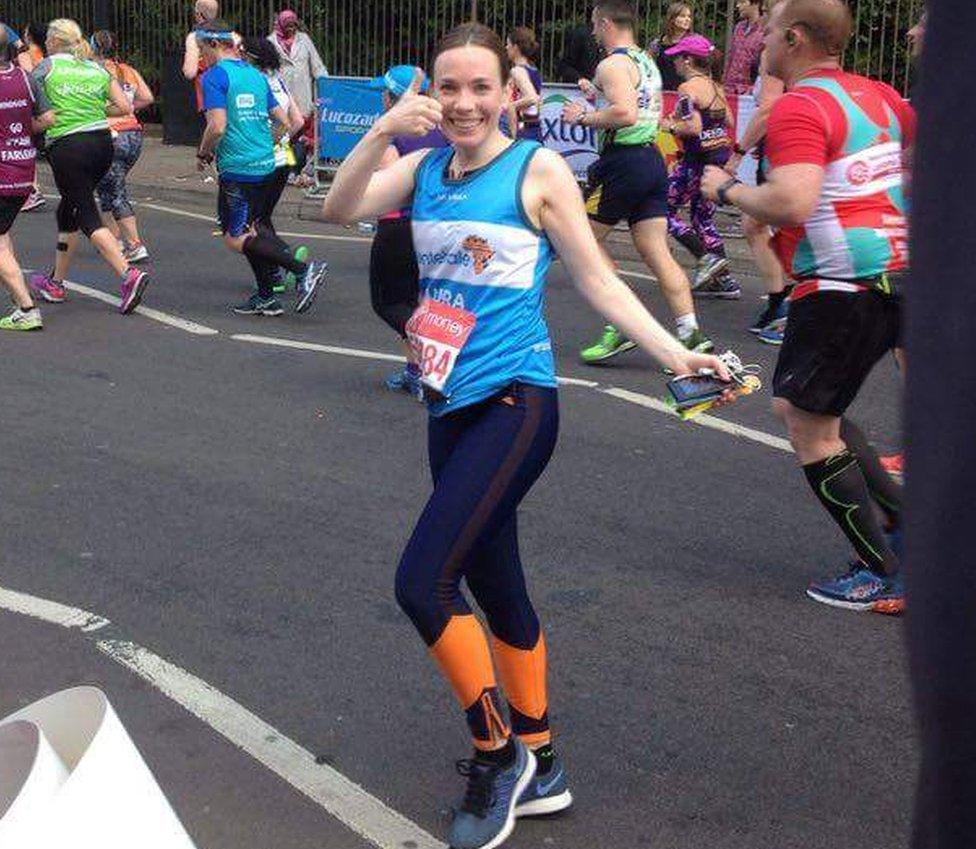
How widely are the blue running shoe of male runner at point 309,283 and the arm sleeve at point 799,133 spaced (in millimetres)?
5612

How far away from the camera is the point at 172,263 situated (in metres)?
12.1

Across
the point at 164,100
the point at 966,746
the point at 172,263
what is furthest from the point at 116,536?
the point at 164,100

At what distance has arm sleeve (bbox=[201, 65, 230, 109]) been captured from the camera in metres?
9.84

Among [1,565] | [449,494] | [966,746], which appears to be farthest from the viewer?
[1,565]

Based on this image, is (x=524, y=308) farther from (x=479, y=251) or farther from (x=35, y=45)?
(x=35, y=45)

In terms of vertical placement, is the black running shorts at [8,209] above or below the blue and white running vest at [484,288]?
below

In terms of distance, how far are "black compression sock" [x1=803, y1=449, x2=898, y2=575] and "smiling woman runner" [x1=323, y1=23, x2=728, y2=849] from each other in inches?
59.9

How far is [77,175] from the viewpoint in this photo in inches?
403

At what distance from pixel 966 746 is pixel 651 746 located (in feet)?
10.5

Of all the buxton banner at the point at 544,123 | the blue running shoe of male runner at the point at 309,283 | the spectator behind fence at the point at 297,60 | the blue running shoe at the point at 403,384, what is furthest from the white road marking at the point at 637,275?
the spectator behind fence at the point at 297,60

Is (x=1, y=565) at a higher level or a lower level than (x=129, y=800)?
lower

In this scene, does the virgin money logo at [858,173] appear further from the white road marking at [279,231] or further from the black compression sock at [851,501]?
the white road marking at [279,231]

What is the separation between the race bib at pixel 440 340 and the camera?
3502 millimetres

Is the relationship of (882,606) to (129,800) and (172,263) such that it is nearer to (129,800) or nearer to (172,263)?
(129,800)
